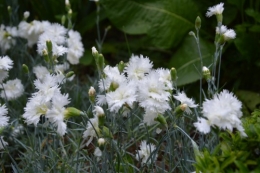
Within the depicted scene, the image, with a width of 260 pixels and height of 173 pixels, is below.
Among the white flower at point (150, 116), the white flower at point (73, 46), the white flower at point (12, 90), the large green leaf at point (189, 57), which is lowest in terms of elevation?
the white flower at point (150, 116)

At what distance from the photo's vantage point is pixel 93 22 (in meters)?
3.23

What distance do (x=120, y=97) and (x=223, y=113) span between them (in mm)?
297

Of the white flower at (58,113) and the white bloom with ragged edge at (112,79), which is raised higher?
the white bloom with ragged edge at (112,79)

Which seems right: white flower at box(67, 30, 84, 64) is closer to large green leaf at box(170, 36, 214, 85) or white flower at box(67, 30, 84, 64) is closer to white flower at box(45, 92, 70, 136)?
large green leaf at box(170, 36, 214, 85)

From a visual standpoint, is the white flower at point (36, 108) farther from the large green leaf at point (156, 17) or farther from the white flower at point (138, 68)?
the large green leaf at point (156, 17)

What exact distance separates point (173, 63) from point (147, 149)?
116cm

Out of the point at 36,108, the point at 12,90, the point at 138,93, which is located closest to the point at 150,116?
the point at 138,93

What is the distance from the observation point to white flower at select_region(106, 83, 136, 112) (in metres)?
1.38

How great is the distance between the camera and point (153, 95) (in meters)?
1.42

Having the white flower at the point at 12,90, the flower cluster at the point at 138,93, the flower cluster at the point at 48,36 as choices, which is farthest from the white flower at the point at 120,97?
the white flower at the point at 12,90

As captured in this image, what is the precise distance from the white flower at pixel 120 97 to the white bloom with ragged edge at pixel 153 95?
0.11 ft

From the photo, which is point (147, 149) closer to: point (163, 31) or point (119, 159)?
point (119, 159)

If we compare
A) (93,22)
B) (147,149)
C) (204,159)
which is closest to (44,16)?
(93,22)

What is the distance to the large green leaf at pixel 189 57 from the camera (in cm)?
271
